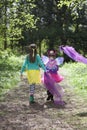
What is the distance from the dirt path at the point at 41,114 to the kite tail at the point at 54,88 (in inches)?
11.0

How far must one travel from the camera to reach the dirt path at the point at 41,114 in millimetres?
8438

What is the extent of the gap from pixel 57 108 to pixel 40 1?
37617 mm

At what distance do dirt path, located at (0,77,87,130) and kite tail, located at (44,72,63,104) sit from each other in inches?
11.0

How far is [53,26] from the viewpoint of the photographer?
46.2 m

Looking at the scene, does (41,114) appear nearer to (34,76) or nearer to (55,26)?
(34,76)

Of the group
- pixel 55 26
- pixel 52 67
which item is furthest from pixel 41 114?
pixel 55 26

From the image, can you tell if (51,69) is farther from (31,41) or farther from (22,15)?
(31,41)

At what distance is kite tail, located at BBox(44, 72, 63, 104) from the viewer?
1187cm

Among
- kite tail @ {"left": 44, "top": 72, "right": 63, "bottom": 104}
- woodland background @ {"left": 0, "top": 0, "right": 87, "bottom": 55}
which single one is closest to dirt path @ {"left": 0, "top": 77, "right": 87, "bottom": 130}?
kite tail @ {"left": 44, "top": 72, "right": 63, "bottom": 104}

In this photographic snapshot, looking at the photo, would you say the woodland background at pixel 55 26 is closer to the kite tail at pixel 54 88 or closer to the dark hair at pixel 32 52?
the kite tail at pixel 54 88

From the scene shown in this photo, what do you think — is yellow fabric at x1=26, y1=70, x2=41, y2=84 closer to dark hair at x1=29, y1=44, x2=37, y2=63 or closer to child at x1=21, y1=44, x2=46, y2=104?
child at x1=21, y1=44, x2=46, y2=104

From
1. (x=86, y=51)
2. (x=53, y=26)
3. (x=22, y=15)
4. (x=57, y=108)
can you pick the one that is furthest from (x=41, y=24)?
(x=57, y=108)

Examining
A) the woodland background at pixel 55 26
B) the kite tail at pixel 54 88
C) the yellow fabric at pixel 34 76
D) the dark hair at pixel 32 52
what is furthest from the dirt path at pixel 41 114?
the woodland background at pixel 55 26

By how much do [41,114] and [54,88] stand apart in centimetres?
233
